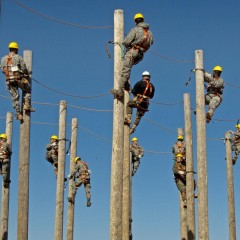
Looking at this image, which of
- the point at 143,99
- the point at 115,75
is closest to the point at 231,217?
the point at 143,99

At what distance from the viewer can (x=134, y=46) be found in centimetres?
898

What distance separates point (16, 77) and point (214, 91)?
4215mm

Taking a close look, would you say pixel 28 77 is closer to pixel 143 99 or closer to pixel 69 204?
pixel 143 99

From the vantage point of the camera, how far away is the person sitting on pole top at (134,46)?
343 inches

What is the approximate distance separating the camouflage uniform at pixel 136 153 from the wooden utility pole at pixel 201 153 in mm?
7276

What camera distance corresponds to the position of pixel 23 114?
10.4 metres

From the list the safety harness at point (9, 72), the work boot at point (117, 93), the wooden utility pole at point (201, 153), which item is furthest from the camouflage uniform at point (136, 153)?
the work boot at point (117, 93)

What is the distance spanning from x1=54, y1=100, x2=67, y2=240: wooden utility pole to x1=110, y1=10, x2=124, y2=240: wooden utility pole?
20.5 ft

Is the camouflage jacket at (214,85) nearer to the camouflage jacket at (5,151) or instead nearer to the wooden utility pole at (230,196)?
the wooden utility pole at (230,196)

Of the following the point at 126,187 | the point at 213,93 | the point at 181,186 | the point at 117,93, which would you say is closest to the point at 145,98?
the point at 117,93

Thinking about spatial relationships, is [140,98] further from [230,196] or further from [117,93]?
[230,196]

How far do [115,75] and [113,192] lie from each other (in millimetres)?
1663

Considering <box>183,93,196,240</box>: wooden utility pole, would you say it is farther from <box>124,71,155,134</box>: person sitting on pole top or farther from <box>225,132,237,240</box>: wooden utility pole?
<box>124,71,155,134</box>: person sitting on pole top

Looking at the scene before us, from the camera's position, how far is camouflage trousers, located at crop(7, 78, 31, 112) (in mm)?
10375
